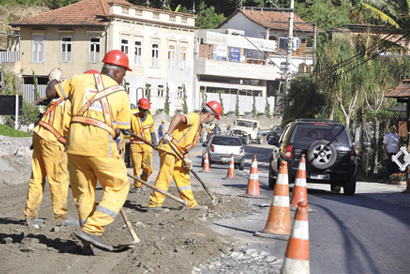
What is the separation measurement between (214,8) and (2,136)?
69478 millimetres

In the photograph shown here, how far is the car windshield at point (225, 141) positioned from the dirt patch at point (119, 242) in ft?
70.2

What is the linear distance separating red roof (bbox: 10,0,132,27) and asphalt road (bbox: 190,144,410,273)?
4576 centimetres

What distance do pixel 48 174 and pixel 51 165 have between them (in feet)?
0.42

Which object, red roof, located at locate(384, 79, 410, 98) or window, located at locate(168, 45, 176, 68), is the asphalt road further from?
window, located at locate(168, 45, 176, 68)

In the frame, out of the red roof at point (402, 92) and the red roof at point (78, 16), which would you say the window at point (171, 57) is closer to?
the red roof at point (78, 16)

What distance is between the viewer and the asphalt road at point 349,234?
8250 mm

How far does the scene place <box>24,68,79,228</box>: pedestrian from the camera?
9.58 metres

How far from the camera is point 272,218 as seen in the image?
959cm

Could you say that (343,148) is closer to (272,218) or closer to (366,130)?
(272,218)

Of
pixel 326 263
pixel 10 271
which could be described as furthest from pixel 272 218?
pixel 10 271

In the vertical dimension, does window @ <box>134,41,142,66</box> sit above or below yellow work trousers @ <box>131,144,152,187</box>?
above

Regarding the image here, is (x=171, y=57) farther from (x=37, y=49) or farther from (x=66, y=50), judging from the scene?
(x=37, y=49)

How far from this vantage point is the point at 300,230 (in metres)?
6.45

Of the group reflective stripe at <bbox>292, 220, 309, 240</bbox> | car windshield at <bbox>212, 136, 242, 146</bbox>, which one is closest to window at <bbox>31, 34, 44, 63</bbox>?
car windshield at <bbox>212, 136, 242, 146</bbox>
